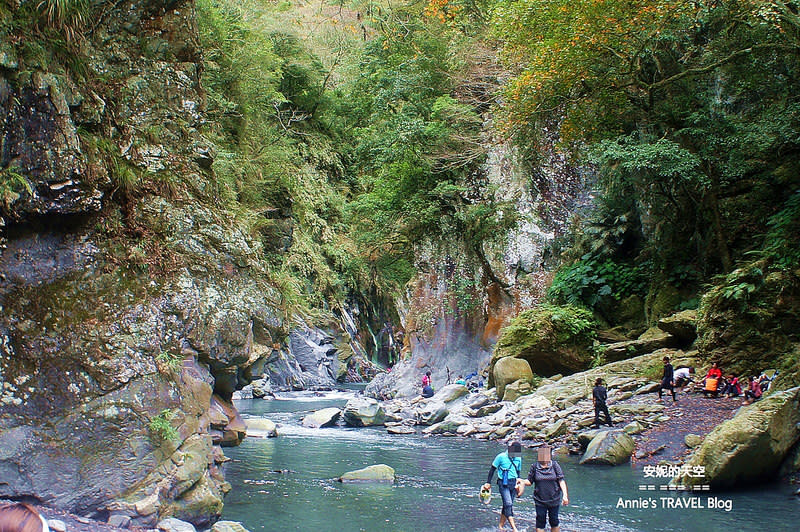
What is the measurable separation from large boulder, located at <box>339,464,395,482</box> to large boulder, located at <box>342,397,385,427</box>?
7.62 metres

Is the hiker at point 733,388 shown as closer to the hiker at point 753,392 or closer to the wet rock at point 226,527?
the hiker at point 753,392

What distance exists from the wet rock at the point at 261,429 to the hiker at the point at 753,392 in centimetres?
1102

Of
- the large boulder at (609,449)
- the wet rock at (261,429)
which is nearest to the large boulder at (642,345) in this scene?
the large boulder at (609,449)

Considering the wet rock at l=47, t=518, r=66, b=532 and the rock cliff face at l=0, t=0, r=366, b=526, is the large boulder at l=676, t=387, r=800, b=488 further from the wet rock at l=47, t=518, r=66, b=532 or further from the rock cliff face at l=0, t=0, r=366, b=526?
the wet rock at l=47, t=518, r=66, b=532

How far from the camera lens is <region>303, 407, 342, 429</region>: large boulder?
18312mm

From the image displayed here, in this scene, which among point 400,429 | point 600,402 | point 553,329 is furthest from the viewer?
point 553,329

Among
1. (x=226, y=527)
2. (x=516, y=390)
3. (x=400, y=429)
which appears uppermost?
(x=516, y=390)

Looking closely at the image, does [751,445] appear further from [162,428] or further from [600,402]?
[162,428]

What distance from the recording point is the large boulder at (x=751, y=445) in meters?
8.84

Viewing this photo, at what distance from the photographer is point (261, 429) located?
54.4 feet

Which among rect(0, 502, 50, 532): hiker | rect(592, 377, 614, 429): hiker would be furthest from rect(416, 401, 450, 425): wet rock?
rect(0, 502, 50, 532): hiker

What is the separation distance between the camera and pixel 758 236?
15461 mm

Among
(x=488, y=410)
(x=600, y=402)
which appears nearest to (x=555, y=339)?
(x=488, y=410)

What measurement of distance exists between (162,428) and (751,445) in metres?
7.87
